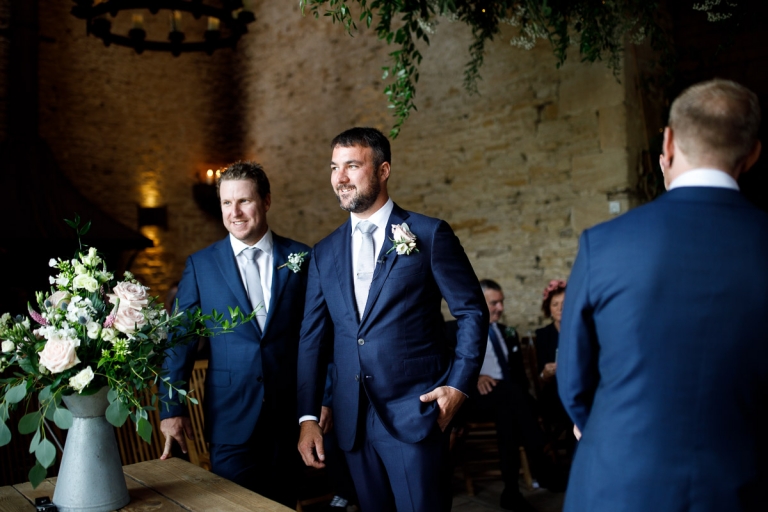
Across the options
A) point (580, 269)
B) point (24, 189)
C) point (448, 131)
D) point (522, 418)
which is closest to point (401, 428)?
point (580, 269)

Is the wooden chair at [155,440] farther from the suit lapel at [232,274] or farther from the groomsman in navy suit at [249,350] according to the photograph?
the suit lapel at [232,274]

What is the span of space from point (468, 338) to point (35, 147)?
678 centimetres

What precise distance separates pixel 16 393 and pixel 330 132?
6672mm

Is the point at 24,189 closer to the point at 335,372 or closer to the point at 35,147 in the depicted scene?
the point at 35,147

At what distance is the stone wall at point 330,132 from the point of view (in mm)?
5922

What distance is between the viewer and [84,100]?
27.3 ft

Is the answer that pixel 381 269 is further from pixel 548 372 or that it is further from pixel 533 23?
pixel 533 23

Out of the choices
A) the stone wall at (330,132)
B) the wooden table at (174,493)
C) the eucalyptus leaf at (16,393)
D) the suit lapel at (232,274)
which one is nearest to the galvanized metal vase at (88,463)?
the wooden table at (174,493)

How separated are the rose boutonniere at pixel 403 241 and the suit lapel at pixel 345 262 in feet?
0.58

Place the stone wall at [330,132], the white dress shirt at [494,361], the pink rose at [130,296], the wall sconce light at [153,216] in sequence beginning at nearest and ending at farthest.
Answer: the pink rose at [130,296]
the white dress shirt at [494,361]
the stone wall at [330,132]
the wall sconce light at [153,216]

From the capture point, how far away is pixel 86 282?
6.20ft

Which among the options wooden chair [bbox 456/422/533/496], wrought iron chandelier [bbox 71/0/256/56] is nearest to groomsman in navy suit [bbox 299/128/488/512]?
wooden chair [bbox 456/422/533/496]

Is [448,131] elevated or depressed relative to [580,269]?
elevated

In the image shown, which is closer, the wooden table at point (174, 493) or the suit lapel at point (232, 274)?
the wooden table at point (174, 493)
